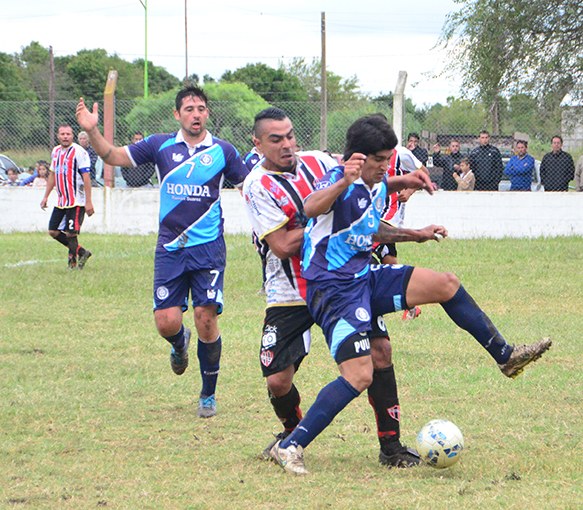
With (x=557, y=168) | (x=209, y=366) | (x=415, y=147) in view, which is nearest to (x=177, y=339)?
(x=209, y=366)

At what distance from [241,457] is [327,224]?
1.47 metres

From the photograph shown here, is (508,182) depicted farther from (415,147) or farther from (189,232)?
(189,232)

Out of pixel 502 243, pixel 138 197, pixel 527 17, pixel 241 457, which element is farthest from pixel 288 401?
pixel 527 17

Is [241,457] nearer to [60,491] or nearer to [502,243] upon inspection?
[60,491]

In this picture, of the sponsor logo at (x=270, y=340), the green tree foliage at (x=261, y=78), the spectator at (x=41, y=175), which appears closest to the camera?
the sponsor logo at (x=270, y=340)

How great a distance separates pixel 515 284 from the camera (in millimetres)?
10039

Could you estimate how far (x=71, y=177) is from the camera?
11555 mm

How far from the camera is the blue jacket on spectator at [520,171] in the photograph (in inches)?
557

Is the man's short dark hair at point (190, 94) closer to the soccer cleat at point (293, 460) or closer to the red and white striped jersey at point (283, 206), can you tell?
the red and white striped jersey at point (283, 206)

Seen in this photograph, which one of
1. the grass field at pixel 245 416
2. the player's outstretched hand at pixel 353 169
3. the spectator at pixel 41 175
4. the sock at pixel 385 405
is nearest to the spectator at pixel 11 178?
the spectator at pixel 41 175

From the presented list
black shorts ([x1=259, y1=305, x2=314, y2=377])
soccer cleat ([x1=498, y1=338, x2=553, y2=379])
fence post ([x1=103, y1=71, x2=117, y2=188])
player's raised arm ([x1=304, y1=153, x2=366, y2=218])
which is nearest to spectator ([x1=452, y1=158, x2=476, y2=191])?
fence post ([x1=103, y1=71, x2=117, y2=188])

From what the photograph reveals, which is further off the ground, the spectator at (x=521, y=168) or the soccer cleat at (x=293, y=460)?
the spectator at (x=521, y=168)

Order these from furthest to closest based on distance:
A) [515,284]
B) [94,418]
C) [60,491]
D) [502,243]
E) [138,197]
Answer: [138,197], [502,243], [515,284], [94,418], [60,491]

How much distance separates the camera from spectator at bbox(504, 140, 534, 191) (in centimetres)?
1405
